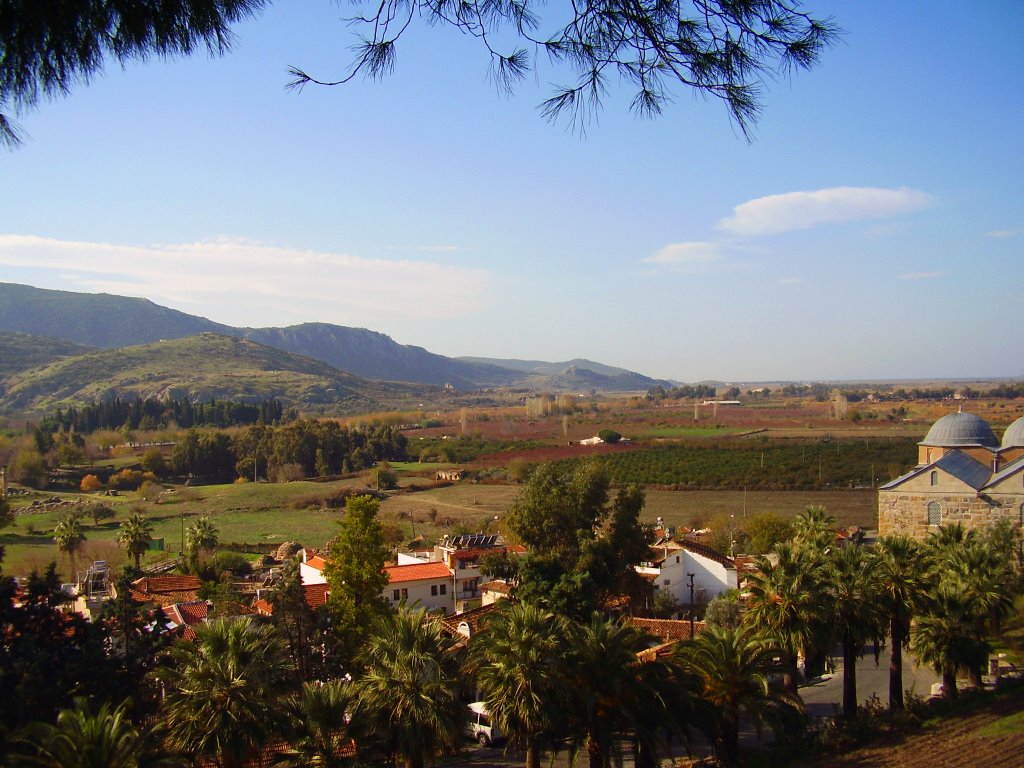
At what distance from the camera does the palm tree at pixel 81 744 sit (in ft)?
27.1

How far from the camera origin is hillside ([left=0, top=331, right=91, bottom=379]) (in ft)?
535

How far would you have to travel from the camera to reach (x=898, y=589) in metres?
16.6

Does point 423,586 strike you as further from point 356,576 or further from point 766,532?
point 766,532

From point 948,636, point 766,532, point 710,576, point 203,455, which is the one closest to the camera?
point 948,636

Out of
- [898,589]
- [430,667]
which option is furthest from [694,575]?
[430,667]

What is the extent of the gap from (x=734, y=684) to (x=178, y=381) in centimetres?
15607

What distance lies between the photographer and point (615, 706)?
13.0m

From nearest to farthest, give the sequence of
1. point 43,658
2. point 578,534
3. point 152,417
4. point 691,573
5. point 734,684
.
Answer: point 43,658
point 734,684
point 578,534
point 691,573
point 152,417

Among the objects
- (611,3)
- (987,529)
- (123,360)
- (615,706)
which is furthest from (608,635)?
(123,360)

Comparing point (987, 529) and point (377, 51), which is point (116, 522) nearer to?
point (987, 529)

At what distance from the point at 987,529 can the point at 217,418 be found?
292 feet

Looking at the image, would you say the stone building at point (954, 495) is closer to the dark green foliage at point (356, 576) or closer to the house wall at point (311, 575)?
the dark green foliage at point (356, 576)

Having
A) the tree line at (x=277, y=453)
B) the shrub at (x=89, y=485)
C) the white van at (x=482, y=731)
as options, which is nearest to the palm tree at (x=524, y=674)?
the white van at (x=482, y=731)

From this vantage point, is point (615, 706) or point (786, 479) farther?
point (786, 479)
